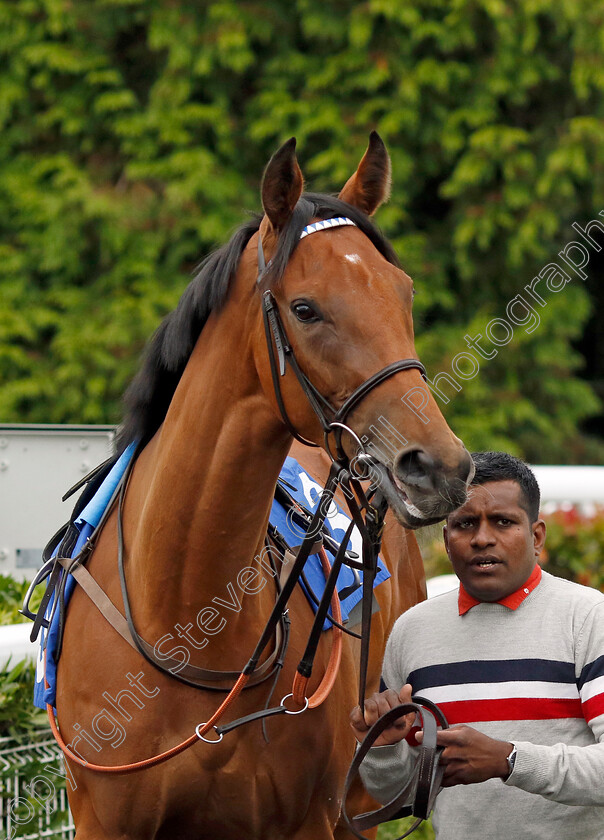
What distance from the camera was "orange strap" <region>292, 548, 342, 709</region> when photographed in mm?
2330

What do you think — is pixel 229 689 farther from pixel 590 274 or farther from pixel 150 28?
pixel 590 274

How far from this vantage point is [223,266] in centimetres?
234

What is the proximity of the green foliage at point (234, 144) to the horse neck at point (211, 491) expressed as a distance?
5.34 m

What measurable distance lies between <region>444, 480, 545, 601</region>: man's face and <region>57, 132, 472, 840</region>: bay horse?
315 millimetres

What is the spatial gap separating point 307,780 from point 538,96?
23.5 ft

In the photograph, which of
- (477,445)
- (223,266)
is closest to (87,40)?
(477,445)

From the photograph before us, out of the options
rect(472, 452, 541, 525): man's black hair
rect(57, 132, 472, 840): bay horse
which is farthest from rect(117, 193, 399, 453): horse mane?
rect(472, 452, 541, 525): man's black hair

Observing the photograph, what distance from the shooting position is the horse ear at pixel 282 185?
2.13 metres

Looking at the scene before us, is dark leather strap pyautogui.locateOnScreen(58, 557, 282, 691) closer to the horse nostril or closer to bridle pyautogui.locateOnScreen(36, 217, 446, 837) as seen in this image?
bridle pyautogui.locateOnScreen(36, 217, 446, 837)

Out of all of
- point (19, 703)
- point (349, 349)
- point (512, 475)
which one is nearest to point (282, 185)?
point (349, 349)

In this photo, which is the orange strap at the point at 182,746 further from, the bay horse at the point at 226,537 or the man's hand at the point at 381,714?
the man's hand at the point at 381,714

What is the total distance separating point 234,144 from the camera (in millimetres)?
8055

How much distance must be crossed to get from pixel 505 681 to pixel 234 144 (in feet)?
22.1

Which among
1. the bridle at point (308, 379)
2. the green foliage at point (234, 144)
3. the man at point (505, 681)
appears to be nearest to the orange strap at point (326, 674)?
the man at point (505, 681)
